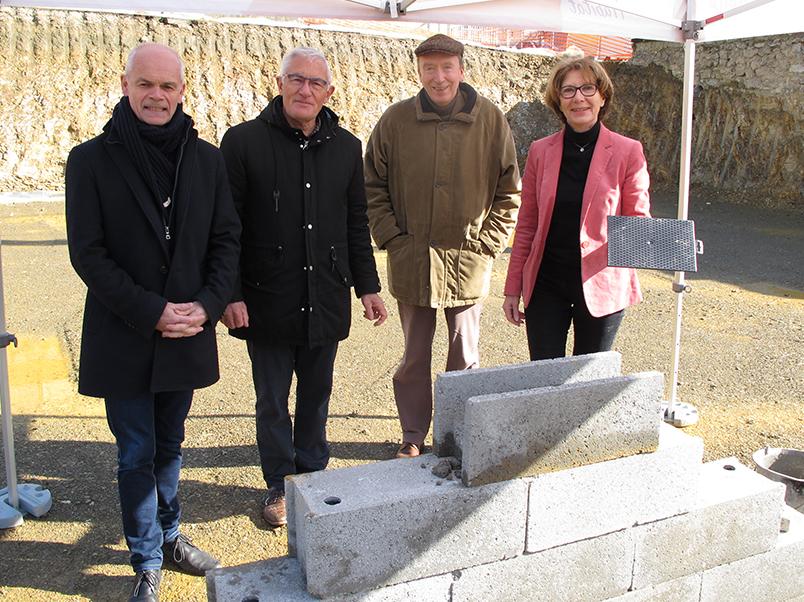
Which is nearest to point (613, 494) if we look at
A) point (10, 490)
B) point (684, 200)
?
point (684, 200)

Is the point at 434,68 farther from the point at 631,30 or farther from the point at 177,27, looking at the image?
the point at 177,27

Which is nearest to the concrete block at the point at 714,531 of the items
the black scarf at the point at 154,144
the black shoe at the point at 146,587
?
the black shoe at the point at 146,587

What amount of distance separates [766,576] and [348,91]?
51.7 ft

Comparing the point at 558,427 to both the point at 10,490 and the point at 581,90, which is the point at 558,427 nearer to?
the point at 581,90

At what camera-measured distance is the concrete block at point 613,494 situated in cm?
239

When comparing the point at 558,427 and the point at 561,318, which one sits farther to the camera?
the point at 561,318

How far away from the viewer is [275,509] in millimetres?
3275

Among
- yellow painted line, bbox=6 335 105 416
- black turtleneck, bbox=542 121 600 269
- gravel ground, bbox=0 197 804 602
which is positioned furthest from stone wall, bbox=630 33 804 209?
yellow painted line, bbox=6 335 105 416

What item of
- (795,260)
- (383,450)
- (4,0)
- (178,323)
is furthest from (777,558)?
(795,260)

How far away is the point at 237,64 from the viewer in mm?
16016

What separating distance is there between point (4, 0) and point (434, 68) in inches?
78.8

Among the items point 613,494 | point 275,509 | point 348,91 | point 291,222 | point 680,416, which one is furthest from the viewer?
point 348,91

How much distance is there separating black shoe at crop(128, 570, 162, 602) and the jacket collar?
7.91ft

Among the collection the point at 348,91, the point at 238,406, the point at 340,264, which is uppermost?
the point at 348,91
